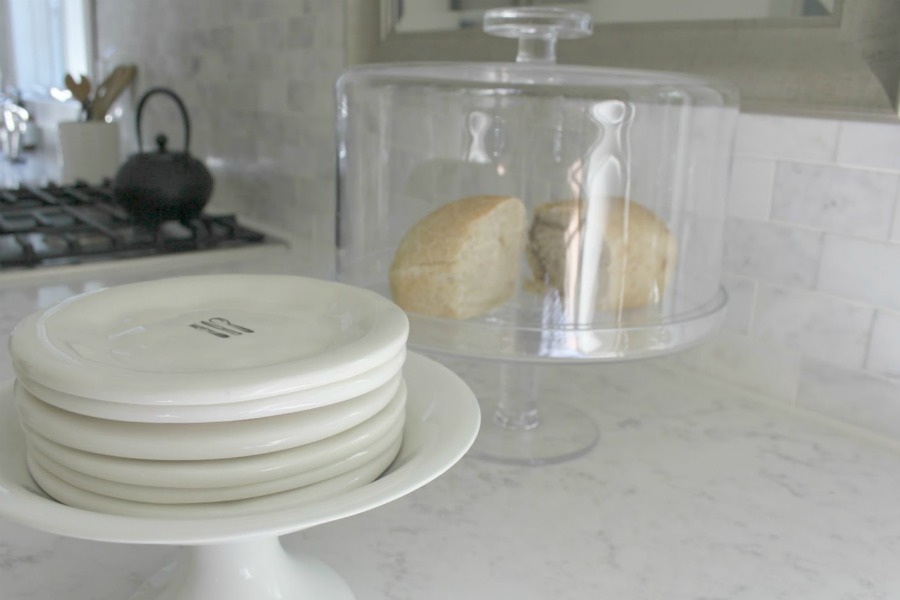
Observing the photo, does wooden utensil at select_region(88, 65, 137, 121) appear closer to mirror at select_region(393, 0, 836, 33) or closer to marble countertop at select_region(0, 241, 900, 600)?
mirror at select_region(393, 0, 836, 33)

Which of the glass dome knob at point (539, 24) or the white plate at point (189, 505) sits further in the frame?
the glass dome knob at point (539, 24)

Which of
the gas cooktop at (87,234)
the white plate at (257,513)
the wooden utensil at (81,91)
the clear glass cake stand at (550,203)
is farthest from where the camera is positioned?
the wooden utensil at (81,91)

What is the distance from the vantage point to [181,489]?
1.14 feet

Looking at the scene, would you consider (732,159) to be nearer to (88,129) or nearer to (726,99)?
(726,99)

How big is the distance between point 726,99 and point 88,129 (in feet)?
5.49

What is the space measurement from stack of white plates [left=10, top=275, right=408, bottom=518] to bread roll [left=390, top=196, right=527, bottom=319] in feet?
0.75

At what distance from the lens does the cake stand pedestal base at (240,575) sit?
0.41 meters

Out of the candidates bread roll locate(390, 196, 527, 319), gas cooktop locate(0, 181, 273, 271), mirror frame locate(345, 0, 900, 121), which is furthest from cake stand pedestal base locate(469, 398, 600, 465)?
gas cooktop locate(0, 181, 273, 271)

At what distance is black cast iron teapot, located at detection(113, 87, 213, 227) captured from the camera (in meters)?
1.34

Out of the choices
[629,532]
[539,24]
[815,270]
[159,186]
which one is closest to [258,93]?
[159,186]

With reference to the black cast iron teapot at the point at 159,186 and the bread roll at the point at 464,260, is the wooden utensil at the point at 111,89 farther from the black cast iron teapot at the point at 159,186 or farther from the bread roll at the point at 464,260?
the bread roll at the point at 464,260

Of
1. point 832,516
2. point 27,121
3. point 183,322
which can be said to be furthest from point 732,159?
point 27,121

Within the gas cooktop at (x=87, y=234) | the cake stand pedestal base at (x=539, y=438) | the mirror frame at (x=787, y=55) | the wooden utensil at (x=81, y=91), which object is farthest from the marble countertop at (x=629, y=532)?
the wooden utensil at (x=81, y=91)

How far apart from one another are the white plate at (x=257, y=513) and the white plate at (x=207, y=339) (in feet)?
0.16
